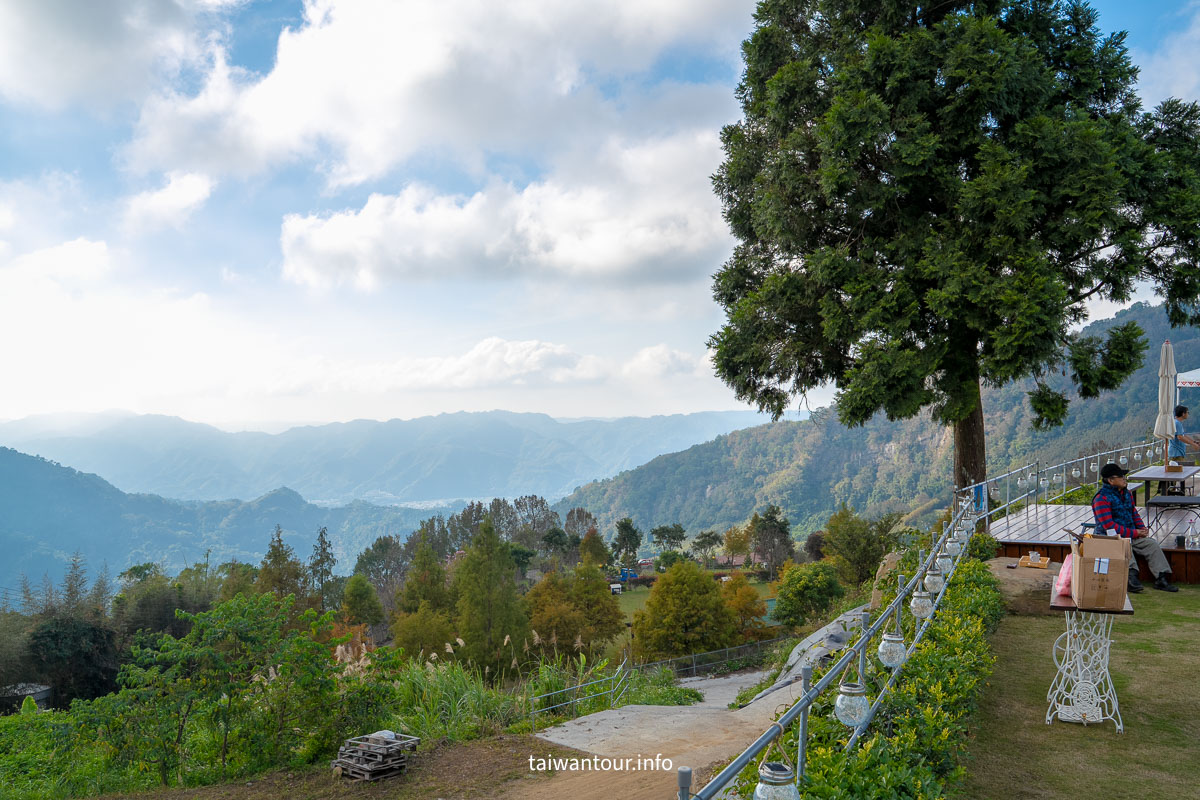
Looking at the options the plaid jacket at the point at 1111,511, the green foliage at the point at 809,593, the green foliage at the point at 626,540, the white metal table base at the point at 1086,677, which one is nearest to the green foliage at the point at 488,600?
the green foliage at the point at 809,593

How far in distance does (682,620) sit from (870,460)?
509ft

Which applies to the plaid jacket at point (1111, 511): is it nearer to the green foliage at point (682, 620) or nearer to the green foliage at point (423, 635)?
the green foliage at point (423, 635)

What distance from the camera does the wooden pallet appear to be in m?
6.61

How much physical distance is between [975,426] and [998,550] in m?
2.87

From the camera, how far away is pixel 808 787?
10.1 feet

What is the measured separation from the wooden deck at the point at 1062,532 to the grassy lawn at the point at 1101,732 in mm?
2307

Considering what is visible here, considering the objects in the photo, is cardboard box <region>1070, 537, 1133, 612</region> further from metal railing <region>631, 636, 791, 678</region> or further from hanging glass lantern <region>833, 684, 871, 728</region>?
metal railing <region>631, 636, 791, 678</region>

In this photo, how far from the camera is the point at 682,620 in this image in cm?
3155

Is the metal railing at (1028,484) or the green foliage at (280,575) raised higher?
the metal railing at (1028,484)

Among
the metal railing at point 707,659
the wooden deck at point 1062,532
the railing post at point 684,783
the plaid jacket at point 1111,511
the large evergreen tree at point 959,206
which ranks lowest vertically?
the metal railing at point 707,659

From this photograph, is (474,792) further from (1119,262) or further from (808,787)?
(1119,262)

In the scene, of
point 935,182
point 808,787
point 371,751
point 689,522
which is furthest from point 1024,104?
point 689,522

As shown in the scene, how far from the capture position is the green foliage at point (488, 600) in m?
27.5

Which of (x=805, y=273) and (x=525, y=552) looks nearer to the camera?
(x=805, y=273)
